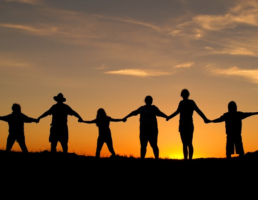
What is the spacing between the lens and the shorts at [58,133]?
15977 millimetres

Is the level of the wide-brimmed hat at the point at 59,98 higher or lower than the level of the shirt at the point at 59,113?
higher

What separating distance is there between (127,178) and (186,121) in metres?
3.88

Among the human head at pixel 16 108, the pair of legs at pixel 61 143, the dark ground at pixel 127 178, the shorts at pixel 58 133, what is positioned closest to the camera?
the dark ground at pixel 127 178

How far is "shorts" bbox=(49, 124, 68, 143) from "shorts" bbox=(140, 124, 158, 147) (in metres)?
3.07

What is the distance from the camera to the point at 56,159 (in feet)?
47.4

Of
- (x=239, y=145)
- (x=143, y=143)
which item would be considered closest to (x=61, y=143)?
(x=143, y=143)

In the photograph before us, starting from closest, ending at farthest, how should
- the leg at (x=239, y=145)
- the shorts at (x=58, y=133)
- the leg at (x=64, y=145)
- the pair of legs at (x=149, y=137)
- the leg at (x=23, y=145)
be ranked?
the leg at (x=239, y=145), the pair of legs at (x=149, y=137), the shorts at (x=58, y=133), the leg at (x=64, y=145), the leg at (x=23, y=145)

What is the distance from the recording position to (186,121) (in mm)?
14945

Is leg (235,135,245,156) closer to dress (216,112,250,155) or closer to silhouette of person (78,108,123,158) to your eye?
dress (216,112,250,155)

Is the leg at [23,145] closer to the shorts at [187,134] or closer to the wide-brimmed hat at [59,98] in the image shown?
the wide-brimmed hat at [59,98]

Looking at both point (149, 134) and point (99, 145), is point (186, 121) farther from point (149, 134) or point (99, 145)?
point (99, 145)

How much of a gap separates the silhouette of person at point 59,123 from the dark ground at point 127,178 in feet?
5.19

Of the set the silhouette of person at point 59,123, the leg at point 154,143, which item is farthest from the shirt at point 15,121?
the leg at point 154,143

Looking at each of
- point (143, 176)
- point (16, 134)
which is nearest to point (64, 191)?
point (143, 176)
